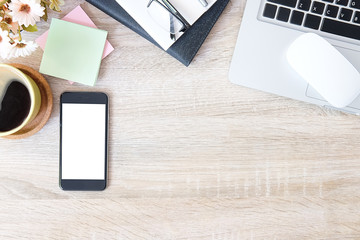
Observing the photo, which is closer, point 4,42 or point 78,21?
point 4,42

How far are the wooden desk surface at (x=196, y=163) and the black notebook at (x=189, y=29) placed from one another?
0.8 inches

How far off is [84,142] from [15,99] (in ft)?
0.42

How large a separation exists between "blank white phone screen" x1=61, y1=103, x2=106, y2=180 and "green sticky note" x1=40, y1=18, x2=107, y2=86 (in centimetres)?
5

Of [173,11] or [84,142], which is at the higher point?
[173,11]

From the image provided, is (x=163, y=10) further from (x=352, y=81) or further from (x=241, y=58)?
(x=352, y=81)

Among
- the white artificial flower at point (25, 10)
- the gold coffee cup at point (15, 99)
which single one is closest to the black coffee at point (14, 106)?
the gold coffee cup at point (15, 99)

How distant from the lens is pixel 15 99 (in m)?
0.67

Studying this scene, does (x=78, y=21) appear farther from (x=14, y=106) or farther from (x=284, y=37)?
(x=284, y=37)

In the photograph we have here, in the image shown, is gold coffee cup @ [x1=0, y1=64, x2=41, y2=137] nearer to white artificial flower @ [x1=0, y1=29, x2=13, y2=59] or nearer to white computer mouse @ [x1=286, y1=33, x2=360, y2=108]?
white artificial flower @ [x1=0, y1=29, x2=13, y2=59]

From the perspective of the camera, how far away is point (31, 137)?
706 mm

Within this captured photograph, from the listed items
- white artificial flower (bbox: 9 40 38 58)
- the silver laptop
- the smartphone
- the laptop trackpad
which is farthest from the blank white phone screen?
the laptop trackpad

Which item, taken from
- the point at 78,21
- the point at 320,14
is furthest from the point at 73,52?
the point at 320,14

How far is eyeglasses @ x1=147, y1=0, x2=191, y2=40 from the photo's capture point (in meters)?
0.67

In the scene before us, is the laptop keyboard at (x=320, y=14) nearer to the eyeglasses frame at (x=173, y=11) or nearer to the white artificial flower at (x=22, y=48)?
the eyeglasses frame at (x=173, y=11)
